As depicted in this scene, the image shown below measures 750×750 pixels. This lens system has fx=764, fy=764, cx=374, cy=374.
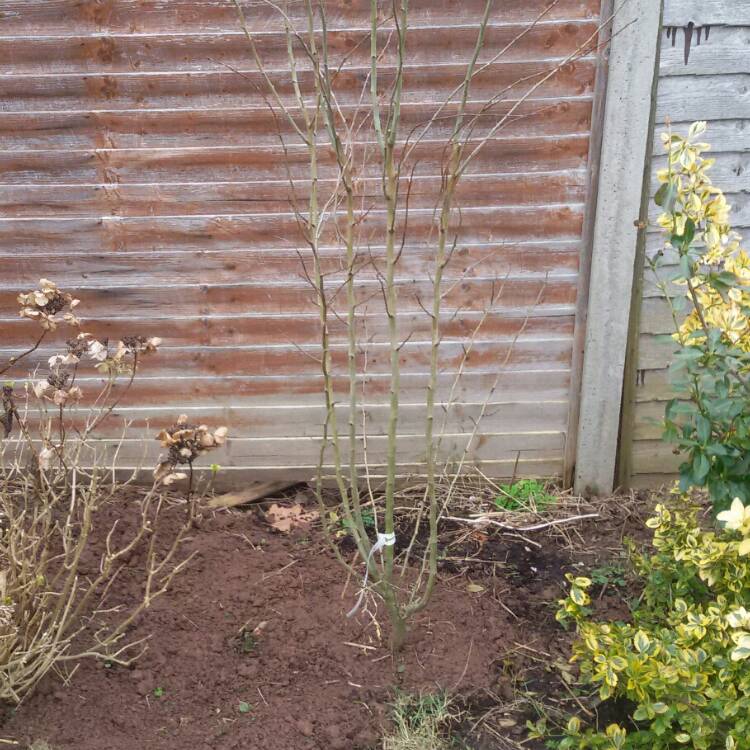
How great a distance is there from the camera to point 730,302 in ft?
7.36

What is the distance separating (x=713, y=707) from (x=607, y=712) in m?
0.55

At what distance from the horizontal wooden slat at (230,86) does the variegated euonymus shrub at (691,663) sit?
1767 millimetres

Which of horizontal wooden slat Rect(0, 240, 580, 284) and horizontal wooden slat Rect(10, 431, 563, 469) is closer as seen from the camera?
horizontal wooden slat Rect(0, 240, 580, 284)

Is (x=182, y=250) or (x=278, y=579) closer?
(x=278, y=579)

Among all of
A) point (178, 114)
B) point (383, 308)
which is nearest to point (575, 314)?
point (383, 308)

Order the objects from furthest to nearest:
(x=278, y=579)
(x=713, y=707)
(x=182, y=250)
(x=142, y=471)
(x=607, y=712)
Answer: (x=142, y=471), (x=182, y=250), (x=278, y=579), (x=607, y=712), (x=713, y=707)

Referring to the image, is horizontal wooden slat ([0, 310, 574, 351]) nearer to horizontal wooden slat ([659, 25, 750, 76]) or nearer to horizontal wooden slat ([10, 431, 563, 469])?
horizontal wooden slat ([10, 431, 563, 469])

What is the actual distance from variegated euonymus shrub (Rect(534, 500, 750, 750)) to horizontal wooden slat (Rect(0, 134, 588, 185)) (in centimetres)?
157

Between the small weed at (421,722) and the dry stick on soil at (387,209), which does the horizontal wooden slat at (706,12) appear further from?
the small weed at (421,722)

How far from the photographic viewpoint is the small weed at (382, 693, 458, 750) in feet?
7.43

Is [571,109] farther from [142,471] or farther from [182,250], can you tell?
[142,471]

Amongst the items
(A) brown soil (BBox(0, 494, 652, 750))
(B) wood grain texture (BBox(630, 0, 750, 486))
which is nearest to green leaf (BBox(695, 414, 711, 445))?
(B) wood grain texture (BBox(630, 0, 750, 486))

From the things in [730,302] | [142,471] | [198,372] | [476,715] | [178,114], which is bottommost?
[476,715]

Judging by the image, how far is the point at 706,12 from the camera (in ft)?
9.41
